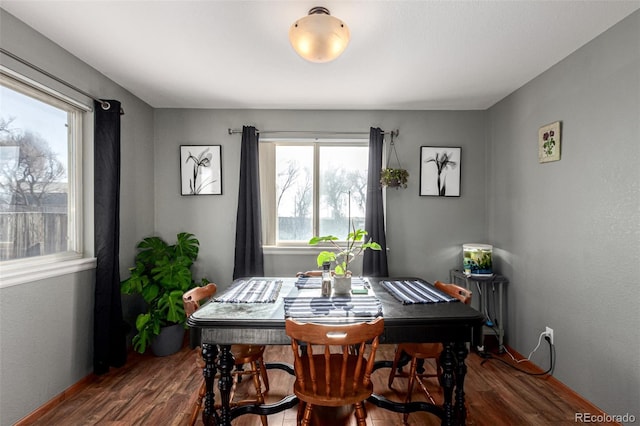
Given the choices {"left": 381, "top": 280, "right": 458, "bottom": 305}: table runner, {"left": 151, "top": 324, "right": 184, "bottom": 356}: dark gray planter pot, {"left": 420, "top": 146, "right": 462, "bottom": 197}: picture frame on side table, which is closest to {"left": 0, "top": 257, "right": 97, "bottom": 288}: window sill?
{"left": 151, "top": 324, "right": 184, "bottom": 356}: dark gray planter pot

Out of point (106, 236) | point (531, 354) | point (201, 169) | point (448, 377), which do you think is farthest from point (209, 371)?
point (531, 354)

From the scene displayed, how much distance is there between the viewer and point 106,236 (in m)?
2.70

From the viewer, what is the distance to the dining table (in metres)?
1.71

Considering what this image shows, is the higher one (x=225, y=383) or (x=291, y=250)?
(x=291, y=250)

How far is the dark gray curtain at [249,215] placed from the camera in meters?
3.60

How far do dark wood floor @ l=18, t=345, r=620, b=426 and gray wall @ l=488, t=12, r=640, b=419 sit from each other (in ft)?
0.84

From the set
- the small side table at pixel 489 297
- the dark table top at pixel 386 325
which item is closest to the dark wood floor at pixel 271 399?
the small side table at pixel 489 297

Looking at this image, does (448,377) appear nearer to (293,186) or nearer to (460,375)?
(460,375)

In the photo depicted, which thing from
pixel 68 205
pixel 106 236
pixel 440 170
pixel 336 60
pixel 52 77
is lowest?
pixel 106 236

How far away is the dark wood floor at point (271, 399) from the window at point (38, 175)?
1062 mm

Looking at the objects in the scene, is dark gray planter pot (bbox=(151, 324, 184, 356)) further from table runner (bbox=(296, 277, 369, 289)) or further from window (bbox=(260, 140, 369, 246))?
table runner (bbox=(296, 277, 369, 289))

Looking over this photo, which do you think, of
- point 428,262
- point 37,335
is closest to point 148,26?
point 37,335

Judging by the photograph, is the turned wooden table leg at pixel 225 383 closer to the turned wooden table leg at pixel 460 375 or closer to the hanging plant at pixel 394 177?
the turned wooden table leg at pixel 460 375
